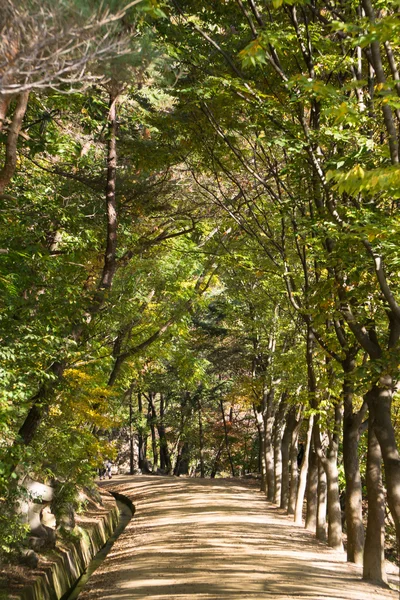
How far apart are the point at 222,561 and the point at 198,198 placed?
814cm

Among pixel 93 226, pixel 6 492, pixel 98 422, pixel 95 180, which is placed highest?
pixel 95 180

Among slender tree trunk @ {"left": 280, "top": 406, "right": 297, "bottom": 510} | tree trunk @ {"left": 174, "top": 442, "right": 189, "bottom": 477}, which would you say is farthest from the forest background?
tree trunk @ {"left": 174, "top": 442, "right": 189, "bottom": 477}

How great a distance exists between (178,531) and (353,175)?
11600 millimetres

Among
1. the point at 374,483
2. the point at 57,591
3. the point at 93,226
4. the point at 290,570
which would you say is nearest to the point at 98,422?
the point at 57,591

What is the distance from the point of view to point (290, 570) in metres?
9.76

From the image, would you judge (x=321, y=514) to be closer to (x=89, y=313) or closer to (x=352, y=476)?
(x=352, y=476)

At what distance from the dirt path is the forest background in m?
0.76

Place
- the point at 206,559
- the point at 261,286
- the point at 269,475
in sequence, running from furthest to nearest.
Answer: the point at 269,475 < the point at 261,286 < the point at 206,559

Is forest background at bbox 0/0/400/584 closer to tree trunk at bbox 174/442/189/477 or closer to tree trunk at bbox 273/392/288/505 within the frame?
tree trunk at bbox 273/392/288/505

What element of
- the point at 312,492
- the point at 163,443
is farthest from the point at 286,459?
the point at 163,443

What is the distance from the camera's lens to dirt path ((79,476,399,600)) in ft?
27.8

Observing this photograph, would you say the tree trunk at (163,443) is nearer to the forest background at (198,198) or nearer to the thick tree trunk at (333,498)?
the forest background at (198,198)

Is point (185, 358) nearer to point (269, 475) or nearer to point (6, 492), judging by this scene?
point (269, 475)

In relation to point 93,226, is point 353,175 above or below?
below
